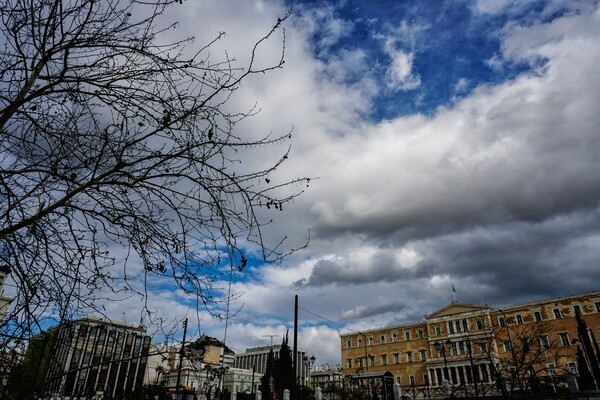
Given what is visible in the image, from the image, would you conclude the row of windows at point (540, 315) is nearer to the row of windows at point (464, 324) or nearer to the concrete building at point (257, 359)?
the row of windows at point (464, 324)

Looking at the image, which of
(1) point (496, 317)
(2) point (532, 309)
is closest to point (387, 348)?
(1) point (496, 317)

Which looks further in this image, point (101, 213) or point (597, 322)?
point (597, 322)

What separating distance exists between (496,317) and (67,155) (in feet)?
203

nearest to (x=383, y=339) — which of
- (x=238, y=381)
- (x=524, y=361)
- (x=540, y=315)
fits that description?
(x=540, y=315)

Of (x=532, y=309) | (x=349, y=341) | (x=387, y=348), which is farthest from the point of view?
(x=349, y=341)

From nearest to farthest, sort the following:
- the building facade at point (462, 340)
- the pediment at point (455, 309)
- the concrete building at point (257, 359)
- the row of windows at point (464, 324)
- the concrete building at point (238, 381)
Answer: the building facade at point (462, 340), the row of windows at point (464, 324), the pediment at point (455, 309), the concrete building at point (238, 381), the concrete building at point (257, 359)

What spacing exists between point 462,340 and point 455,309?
5.08 m

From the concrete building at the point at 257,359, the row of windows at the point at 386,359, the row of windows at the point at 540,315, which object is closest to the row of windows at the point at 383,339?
the row of windows at the point at 386,359

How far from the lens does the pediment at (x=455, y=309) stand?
180 ft

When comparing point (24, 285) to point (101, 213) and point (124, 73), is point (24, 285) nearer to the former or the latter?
point (101, 213)

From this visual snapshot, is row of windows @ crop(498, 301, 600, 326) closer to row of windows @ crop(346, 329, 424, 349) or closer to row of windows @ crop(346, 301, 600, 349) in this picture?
row of windows @ crop(346, 301, 600, 349)

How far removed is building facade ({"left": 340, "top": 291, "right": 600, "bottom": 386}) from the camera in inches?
1845

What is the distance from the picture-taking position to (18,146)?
10.5ft

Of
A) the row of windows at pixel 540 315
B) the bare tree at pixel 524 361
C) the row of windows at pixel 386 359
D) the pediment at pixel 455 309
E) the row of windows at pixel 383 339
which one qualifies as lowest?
the bare tree at pixel 524 361
